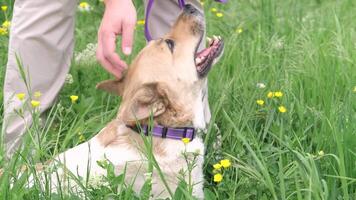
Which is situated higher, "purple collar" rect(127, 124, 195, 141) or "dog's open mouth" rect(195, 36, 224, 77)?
"dog's open mouth" rect(195, 36, 224, 77)

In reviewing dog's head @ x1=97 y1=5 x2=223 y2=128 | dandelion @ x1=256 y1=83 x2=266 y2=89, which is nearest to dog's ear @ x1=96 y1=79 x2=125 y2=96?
dog's head @ x1=97 y1=5 x2=223 y2=128

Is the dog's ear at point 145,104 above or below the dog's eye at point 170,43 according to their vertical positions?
below

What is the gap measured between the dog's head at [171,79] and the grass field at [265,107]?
20 cm

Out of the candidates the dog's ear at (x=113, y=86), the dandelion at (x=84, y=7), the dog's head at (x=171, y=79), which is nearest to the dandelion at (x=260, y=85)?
the dog's head at (x=171, y=79)

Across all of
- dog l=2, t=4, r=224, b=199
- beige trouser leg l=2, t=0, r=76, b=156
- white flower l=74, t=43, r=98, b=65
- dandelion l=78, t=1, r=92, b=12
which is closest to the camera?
dog l=2, t=4, r=224, b=199

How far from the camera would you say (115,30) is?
329 cm

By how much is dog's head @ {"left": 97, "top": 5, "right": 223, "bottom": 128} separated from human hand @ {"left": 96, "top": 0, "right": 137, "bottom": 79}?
0.14 metres

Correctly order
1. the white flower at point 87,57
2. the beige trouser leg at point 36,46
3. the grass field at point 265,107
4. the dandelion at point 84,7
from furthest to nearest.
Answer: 1. the dandelion at point 84,7
2. the white flower at point 87,57
3. the beige trouser leg at point 36,46
4. the grass field at point 265,107

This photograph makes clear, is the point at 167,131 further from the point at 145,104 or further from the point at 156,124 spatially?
the point at 145,104

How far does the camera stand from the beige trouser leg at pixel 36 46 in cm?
392

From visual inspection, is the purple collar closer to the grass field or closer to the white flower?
the grass field

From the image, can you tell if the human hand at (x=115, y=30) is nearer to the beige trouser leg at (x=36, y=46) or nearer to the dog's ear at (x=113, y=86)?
the dog's ear at (x=113, y=86)

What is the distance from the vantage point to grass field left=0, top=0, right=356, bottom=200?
121 inches

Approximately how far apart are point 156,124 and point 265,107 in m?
0.89
